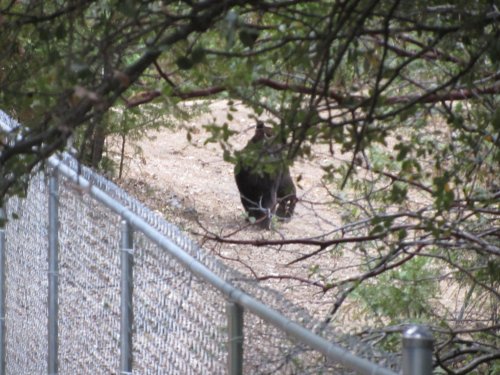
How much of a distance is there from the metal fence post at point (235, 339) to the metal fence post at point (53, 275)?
184 cm

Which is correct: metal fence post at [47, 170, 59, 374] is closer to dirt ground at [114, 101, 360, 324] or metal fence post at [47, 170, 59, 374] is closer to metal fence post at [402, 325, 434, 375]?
metal fence post at [402, 325, 434, 375]

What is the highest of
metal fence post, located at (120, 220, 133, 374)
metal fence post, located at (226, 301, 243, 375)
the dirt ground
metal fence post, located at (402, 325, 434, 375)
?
the dirt ground

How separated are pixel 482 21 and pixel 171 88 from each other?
0.96 metres

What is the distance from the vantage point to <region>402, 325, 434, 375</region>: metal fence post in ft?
6.77

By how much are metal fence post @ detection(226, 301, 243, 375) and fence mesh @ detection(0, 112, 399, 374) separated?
4cm

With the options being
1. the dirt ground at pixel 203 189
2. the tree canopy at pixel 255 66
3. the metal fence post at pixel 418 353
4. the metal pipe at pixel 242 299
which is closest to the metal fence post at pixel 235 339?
the metal pipe at pixel 242 299

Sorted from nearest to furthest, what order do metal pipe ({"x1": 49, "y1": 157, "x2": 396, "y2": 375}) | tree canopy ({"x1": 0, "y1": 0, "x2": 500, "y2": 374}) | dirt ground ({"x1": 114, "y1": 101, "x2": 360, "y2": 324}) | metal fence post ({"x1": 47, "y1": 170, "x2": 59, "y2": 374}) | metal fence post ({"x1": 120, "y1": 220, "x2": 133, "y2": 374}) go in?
1. metal pipe ({"x1": 49, "y1": 157, "x2": 396, "y2": 375})
2. tree canopy ({"x1": 0, "y1": 0, "x2": 500, "y2": 374})
3. metal fence post ({"x1": 120, "y1": 220, "x2": 133, "y2": 374})
4. metal fence post ({"x1": 47, "y1": 170, "x2": 59, "y2": 374})
5. dirt ground ({"x1": 114, "y1": 101, "x2": 360, "y2": 324})

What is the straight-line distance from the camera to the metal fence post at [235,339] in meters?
2.94

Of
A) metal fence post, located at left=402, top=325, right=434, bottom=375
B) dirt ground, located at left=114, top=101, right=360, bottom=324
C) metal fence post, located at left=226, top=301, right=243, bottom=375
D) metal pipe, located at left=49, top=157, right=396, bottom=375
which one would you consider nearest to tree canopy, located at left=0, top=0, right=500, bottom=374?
metal pipe, located at left=49, top=157, right=396, bottom=375

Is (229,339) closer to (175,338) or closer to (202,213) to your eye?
(175,338)

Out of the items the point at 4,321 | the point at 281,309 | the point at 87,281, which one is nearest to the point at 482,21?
the point at 281,309

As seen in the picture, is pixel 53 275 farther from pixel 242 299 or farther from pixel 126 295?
pixel 242 299

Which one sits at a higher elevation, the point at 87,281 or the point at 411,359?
the point at 87,281

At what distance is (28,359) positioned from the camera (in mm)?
5336
